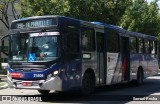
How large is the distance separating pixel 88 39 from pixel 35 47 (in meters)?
2.59

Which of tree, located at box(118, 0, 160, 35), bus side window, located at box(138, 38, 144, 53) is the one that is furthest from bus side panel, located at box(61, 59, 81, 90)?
tree, located at box(118, 0, 160, 35)

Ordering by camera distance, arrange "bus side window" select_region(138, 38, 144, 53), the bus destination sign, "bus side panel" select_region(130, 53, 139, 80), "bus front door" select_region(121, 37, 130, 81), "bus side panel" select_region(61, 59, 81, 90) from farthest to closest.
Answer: "bus side window" select_region(138, 38, 144, 53) < "bus side panel" select_region(130, 53, 139, 80) < "bus front door" select_region(121, 37, 130, 81) < the bus destination sign < "bus side panel" select_region(61, 59, 81, 90)

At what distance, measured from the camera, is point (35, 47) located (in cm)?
1385

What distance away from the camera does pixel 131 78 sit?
2042 cm

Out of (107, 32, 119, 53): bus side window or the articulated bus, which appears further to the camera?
(107, 32, 119, 53): bus side window

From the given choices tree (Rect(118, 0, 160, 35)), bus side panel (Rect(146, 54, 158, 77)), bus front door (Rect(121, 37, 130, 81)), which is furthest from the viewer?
tree (Rect(118, 0, 160, 35))

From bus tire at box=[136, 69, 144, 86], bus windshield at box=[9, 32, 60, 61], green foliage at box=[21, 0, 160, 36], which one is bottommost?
bus tire at box=[136, 69, 144, 86]

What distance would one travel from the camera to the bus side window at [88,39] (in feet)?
49.6

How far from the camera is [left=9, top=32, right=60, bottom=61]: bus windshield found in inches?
534

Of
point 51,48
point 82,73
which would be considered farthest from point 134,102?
point 51,48

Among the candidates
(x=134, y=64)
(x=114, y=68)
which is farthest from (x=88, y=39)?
(x=134, y=64)

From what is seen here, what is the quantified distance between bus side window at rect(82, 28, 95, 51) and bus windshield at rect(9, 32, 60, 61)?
1.78 meters

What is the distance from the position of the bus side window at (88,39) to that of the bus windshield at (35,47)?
69.9 inches

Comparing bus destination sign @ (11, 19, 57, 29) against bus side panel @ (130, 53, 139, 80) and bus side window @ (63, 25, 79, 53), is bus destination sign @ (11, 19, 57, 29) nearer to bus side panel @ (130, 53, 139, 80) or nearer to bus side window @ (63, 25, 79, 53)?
bus side window @ (63, 25, 79, 53)
